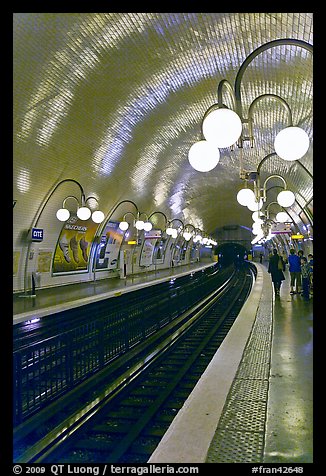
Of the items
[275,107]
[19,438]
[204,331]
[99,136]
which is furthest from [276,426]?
[204,331]

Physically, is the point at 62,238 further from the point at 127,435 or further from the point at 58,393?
the point at 127,435

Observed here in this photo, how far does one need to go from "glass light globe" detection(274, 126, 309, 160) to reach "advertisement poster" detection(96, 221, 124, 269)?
48.3 feet

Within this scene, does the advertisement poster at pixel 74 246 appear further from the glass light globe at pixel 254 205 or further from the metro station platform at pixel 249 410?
the metro station platform at pixel 249 410

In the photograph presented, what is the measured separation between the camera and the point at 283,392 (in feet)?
13.1

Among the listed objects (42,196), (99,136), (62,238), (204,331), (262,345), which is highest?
(99,136)

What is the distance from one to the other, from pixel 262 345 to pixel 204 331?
8.03m

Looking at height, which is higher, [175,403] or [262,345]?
[262,345]

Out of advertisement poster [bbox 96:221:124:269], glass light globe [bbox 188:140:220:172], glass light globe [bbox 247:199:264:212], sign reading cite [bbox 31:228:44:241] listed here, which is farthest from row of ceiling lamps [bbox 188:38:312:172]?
A: advertisement poster [bbox 96:221:124:269]

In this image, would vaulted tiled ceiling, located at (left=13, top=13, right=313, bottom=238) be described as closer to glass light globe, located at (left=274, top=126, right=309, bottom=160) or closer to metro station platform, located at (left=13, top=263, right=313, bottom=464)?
glass light globe, located at (left=274, top=126, right=309, bottom=160)

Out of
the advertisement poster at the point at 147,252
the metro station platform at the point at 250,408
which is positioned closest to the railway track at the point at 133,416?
the metro station platform at the point at 250,408

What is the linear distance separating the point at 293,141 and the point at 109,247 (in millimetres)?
16333

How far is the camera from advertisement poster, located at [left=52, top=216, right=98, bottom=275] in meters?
14.5

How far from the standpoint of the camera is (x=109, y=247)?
1908 cm
